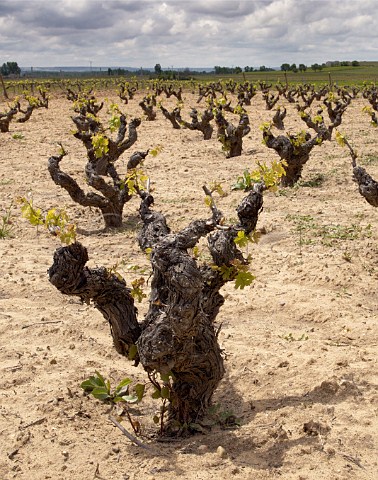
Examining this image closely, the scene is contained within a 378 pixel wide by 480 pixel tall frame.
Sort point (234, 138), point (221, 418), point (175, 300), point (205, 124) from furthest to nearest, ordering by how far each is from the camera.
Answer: point (205, 124) < point (234, 138) < point (221, 418) < point (175, 300)

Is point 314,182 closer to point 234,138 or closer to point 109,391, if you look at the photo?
point 234,138

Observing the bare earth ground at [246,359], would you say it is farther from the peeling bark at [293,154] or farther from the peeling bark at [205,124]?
the peeling bark at [205,124]

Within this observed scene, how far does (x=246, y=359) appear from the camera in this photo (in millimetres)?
5074

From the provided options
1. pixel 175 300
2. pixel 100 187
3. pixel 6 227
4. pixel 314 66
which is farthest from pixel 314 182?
pixel 314 66

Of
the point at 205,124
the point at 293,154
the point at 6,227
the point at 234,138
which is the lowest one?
the point at 6,227

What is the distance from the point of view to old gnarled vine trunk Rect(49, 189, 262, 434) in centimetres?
346

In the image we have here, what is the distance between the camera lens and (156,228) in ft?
13.4

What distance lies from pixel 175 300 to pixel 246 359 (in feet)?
6.23

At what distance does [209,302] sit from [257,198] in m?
0.91

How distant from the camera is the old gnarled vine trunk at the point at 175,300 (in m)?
3.46

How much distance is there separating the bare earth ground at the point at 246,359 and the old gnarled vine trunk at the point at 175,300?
0.40 metres

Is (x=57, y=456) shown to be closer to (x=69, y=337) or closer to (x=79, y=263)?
(x=79, y=263)

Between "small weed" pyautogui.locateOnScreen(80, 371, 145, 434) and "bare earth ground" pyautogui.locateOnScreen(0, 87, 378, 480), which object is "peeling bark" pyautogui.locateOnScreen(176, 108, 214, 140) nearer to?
"bare earth ground" pyautogui.locateOnScreen(0, 87, 378, 480)

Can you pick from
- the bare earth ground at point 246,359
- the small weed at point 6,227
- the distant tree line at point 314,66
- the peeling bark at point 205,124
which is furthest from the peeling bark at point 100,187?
the distant tree line at point 314,66
